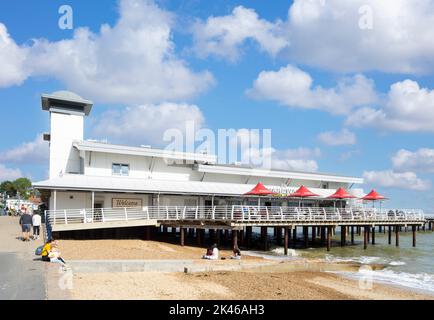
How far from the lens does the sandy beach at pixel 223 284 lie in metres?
12.5

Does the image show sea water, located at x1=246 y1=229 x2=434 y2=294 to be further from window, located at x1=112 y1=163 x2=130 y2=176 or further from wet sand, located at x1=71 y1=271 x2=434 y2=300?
window, located at x1=112 y1=163 x2=130 y2=176

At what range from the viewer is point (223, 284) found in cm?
1530

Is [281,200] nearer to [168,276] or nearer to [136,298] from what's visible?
[168,276]

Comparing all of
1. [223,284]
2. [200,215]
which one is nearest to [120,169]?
[200,215]

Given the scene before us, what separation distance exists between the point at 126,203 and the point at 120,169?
9.28 ft

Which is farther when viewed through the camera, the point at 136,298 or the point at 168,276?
the point at 168,276

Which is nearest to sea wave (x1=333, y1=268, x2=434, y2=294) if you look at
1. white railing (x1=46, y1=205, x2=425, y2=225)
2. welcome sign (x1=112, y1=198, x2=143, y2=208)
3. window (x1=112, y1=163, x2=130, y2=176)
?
white railing (x1=46, y1=205, x2=425, y2=225)

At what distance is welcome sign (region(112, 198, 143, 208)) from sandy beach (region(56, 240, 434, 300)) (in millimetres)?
6118

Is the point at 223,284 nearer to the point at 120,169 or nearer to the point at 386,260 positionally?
the point at 120,169

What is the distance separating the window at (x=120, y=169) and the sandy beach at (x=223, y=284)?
836 centimetres

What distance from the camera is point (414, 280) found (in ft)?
68.5

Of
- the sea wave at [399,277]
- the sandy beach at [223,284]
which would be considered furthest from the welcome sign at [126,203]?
the sea wave at [399,277]
